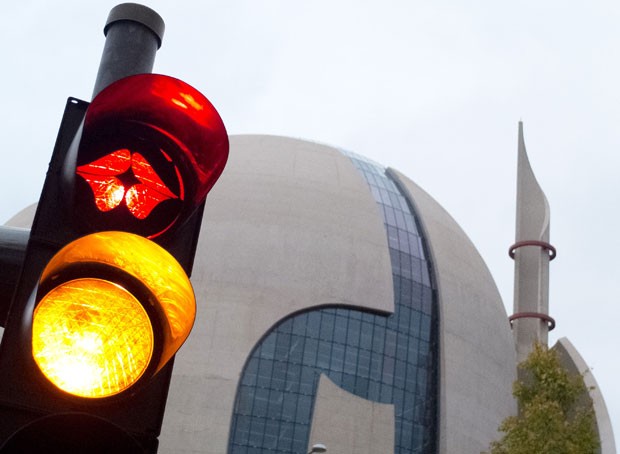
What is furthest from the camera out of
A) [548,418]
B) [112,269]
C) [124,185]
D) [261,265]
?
[261,265]

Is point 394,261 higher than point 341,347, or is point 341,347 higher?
point 394,261

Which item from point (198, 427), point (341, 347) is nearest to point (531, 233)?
point (341, 347)

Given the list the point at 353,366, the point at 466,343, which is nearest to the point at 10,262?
the point at 353,366

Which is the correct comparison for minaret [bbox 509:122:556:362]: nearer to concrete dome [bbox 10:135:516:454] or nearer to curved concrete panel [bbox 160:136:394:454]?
concrete dome [bbox 10:135:516:454]

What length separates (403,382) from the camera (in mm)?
35594

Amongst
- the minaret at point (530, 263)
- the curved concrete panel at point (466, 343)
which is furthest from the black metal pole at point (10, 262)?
the minaret at point (530, 263)

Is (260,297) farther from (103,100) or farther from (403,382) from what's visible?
(103,100)

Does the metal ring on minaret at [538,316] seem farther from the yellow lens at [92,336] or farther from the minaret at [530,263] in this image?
the yellow lens at [92,336]

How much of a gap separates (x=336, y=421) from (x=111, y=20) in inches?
1265

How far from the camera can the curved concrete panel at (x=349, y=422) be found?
33.4m

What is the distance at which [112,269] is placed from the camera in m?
1.74

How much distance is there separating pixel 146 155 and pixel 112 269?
0.45m

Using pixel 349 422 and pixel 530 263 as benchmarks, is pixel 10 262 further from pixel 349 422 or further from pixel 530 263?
pixel 530 263

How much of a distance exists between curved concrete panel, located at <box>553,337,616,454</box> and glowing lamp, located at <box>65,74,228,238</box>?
3349 cm
